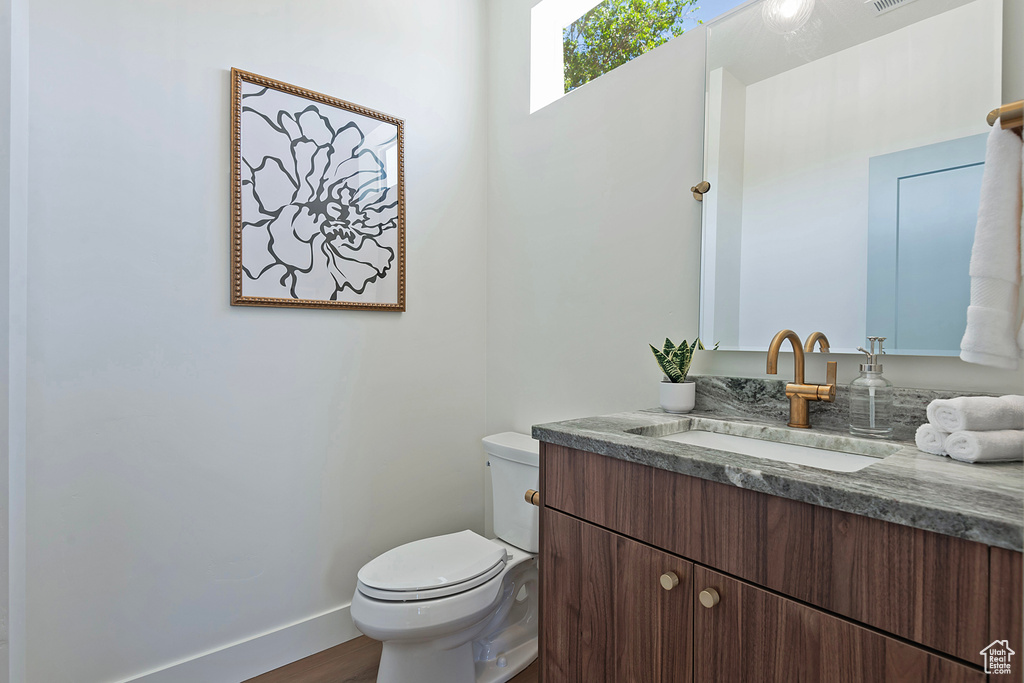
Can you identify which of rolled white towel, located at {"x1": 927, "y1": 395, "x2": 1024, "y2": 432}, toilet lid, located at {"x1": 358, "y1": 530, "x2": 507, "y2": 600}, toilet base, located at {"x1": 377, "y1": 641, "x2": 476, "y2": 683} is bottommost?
toilet base, located at {"x1": 377, "y1": 641, "x2": 476, "y2": 683}

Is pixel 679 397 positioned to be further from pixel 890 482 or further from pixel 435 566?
pixel 435 566

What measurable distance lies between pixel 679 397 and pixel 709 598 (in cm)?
62

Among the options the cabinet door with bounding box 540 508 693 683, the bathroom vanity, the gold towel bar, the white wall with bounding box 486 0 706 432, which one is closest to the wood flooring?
the cabinet door with bounding box 540 508 693 683

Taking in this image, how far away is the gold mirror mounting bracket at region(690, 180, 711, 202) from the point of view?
1428 mm

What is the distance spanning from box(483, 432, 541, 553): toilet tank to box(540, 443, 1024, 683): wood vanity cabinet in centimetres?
53

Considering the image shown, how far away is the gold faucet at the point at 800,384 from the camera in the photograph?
3.75 ft

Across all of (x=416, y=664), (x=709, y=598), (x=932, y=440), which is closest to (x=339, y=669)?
(x=416, y=664)

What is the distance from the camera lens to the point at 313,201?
5.83 feet

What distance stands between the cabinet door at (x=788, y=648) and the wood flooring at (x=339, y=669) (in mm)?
996

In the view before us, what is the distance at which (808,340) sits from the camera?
1180mm

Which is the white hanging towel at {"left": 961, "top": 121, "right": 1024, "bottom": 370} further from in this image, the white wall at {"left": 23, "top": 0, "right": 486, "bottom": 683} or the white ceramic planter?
the white wall at {"left": 23, "top": 0, "right": 486, "bottom": 683}

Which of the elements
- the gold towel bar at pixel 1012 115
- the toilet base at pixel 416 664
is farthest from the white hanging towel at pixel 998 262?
the toilet base at pixel 416 664

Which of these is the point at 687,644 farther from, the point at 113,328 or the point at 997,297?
the point at 113,328
